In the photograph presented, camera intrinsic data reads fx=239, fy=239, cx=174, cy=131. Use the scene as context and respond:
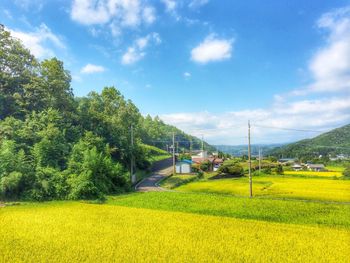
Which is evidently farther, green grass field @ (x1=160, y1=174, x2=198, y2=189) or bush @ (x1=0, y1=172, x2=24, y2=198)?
green grass field @ (x1=160, y1=174, x2=198, y2=189)

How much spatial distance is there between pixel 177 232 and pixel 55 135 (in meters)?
22.3

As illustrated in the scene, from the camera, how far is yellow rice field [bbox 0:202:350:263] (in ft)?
36.0

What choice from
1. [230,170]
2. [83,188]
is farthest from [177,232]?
[230,170]

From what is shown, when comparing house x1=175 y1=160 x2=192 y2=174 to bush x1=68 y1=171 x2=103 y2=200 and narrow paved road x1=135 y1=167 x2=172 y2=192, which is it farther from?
bush x1=68 y1=171 x2=103 y2=200

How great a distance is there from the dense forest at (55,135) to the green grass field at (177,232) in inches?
167

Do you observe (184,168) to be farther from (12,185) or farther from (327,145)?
(327,145)

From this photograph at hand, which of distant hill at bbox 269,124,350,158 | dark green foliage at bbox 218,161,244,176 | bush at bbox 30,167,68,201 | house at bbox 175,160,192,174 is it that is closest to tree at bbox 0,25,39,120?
bush at bbox 30,167,68,201

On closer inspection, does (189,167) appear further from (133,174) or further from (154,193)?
(154,193)

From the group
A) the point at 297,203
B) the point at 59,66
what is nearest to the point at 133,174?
the point at 59,66

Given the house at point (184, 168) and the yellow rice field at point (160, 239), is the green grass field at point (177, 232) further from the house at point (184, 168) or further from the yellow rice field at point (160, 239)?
the house at point (184, 168)

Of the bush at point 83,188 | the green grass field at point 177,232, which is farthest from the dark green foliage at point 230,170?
the bush at point 83,188

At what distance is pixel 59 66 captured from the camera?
36500 mm

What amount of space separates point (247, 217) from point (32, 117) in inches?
1173

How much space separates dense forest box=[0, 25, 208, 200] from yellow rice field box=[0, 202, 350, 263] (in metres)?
7.28
